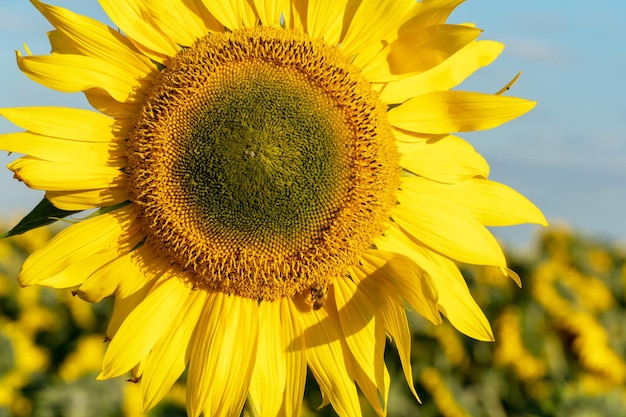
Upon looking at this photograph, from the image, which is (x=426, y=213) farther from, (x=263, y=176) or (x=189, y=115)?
(x=189, y=115)

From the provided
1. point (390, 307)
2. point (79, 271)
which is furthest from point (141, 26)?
point (390, 307)

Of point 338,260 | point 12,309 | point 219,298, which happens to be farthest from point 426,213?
point 12,309

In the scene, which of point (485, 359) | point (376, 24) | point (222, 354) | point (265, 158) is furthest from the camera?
point (485, 359)

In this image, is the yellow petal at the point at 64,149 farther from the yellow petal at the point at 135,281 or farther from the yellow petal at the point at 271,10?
the yellow petal at the point at 271,10

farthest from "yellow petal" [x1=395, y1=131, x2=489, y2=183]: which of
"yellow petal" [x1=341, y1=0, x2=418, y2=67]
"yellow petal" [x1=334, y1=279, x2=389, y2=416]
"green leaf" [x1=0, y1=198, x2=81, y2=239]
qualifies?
"green leaf" [x1=0, y1=198, x2=81, y2=239]

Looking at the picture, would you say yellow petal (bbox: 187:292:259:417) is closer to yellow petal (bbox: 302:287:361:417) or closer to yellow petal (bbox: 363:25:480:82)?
yellow petal (bbox: 302:287:361:417)

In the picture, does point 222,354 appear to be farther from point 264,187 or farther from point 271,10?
point 271,10

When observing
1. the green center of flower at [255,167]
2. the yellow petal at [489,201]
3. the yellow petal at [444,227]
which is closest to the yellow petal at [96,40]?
the green center of flower at [255,167]
